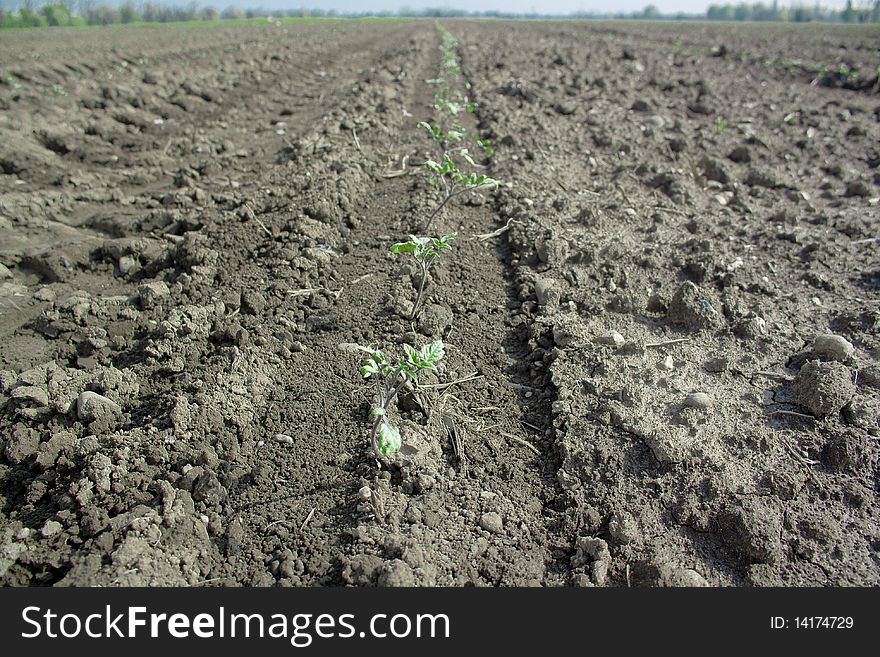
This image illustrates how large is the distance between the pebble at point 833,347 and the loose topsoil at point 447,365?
7cm

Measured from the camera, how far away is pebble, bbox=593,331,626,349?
3422mm

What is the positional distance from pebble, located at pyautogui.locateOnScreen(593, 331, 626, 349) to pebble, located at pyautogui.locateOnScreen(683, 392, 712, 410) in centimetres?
53

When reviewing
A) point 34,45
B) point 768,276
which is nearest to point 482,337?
point 768,276

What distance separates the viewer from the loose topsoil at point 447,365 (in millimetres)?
2404

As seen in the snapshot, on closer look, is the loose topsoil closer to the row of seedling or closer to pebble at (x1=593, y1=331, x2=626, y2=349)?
pebble at (x1=593, y1=331, x2=626, y2=349)

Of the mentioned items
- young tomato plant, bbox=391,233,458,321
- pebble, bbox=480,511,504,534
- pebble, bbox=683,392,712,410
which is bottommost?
pebble, bbox=480,511,504,534

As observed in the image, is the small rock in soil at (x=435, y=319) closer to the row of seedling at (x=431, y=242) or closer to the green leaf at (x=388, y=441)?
the row of seedling at (x=431, y=242)

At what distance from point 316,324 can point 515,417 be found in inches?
56.2

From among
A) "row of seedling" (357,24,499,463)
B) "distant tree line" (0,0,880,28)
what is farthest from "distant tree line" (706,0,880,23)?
"row of seedling" (357,24,499,463)

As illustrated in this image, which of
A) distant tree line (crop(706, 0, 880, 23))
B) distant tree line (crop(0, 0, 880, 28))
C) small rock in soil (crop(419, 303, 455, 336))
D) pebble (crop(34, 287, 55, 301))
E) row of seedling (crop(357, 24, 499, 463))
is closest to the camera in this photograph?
row of seedling (crop(357, 24, 499, 463))

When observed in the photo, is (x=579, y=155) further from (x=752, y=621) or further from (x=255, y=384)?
(x=752, y=621)

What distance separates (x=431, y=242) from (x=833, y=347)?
2.63 metres

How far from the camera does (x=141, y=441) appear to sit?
273 centimetres

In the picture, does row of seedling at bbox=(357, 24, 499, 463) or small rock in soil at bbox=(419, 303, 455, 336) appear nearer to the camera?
row of seedling at bbox=(357, 24, 499, 463)
